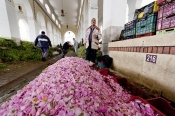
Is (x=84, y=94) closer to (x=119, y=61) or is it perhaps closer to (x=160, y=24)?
(x=160, y=24)

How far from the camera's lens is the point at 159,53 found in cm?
131

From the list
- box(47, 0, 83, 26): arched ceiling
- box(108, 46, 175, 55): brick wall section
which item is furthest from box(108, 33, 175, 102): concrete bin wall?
box(47, 0, 83, 26): arched ceiling

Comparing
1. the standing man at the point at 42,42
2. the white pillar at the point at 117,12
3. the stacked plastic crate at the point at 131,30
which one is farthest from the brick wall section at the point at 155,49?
the standing man at the point at 42,42

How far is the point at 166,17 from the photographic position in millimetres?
1275

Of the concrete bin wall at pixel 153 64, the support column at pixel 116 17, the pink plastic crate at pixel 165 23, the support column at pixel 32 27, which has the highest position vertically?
the support column at pixel 32 27

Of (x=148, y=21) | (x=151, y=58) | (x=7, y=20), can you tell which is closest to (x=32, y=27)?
(x=7, y=20)

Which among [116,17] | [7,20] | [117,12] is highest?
[7,20]

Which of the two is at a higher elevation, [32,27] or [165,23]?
[32,27]

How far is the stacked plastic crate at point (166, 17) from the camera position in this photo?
1.19 m

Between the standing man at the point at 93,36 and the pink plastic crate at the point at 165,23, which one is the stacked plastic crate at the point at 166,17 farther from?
the standing man at the point at 93,36

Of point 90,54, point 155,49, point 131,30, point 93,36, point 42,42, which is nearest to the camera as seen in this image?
point 155,49

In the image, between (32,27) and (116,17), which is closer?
(116,17)

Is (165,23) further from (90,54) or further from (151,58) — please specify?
(90,54)

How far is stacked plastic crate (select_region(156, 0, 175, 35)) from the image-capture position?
1.19m
